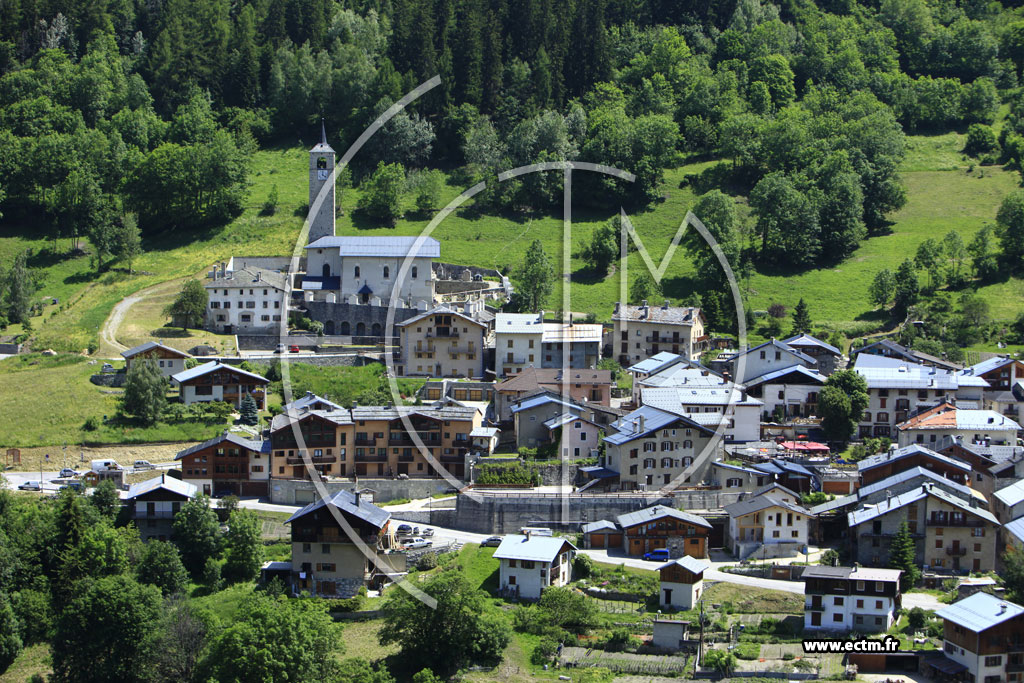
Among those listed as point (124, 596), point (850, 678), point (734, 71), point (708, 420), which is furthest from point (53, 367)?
point (734, 71)

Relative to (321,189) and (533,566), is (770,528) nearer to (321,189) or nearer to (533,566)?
(533,566)

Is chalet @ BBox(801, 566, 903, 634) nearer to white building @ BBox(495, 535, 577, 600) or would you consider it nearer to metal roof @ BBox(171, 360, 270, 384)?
white building @ BBox(495, 535, 577, 600)

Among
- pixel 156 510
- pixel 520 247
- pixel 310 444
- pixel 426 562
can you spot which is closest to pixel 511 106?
pixel 520 247

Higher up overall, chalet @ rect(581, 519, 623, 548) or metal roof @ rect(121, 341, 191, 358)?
metal roof @ rect(121, 341, 191, 358)

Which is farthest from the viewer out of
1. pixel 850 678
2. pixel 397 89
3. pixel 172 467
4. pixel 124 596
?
pixel 397 89

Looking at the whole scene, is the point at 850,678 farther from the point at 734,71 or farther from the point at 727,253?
the point at 734,71

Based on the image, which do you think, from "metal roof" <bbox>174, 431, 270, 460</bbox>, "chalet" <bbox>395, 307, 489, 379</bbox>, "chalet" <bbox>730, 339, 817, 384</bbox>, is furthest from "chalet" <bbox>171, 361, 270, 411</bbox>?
"chalet" <bbox>730, 339, 817, 384</bbox>

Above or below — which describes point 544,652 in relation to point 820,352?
below
